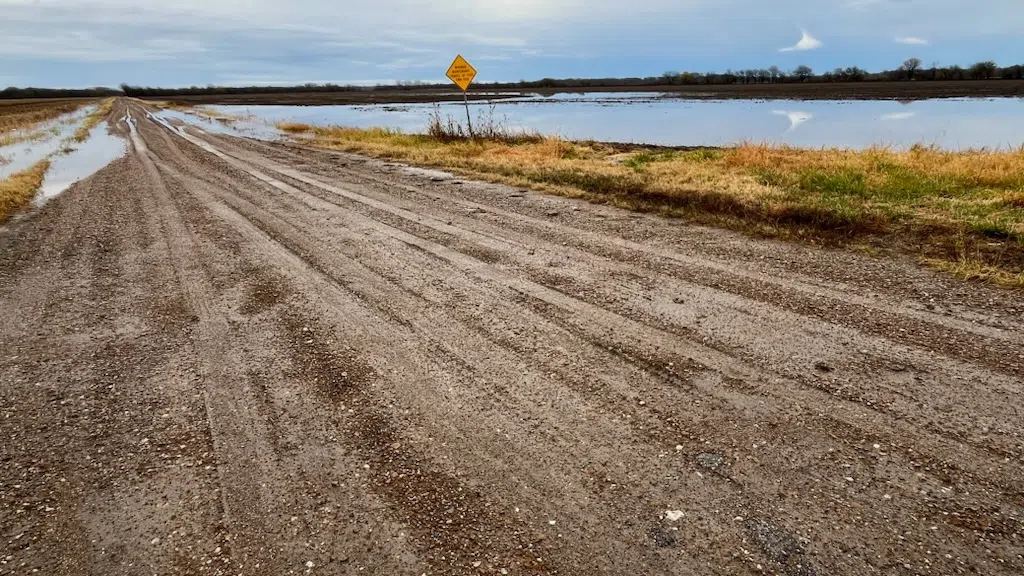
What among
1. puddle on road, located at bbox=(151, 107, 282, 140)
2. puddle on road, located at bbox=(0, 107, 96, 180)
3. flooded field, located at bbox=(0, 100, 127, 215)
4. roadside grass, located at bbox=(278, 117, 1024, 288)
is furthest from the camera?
puddle on road, located at bbox=(151, 107, 282, 140)

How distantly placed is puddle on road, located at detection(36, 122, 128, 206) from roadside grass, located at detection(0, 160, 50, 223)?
149 millimetres

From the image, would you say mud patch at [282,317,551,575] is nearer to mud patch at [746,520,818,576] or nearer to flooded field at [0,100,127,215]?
mud patch at [746,520,818,576]

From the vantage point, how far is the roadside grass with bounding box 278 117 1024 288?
19.1 feet

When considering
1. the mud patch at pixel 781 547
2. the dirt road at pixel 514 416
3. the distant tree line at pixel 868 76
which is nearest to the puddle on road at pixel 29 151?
the dirt road at pixel 514 416

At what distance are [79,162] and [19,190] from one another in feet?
22.0

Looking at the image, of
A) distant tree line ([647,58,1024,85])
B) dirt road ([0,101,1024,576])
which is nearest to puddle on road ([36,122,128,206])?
dirt road ([0,101,1024,576])

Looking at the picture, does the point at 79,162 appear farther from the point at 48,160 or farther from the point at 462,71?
the point at 462,71

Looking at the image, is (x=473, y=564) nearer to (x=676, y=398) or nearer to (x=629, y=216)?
(x=676, y=398)

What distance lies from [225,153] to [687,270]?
652 inches

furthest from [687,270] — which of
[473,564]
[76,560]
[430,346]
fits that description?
[76,560]

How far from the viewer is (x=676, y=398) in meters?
3.22

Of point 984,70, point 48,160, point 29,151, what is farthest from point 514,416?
point 984,70

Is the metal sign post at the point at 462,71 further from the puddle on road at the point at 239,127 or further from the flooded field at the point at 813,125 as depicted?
the puddle on road at the point at 239,127

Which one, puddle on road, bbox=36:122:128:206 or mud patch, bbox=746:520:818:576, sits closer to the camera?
mud patch, bbox=746:520:818:576
